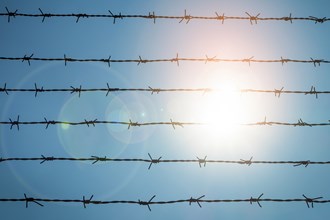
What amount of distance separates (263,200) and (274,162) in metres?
0.36

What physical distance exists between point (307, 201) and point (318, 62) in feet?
4.85

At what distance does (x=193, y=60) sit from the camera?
3760 millimetres

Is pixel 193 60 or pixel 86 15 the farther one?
pixel 86 15

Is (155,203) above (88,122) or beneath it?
beneath

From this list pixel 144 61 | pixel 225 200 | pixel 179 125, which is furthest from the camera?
pixel 144 61

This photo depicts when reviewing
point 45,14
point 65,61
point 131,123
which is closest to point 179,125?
point 131,123

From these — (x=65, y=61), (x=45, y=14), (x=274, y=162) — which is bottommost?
(x=274, y=162)

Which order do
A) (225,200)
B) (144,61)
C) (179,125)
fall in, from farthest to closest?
(144,61) → (179,125) → (225,200)

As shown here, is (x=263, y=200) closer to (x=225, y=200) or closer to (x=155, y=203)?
(x=225, y=200)

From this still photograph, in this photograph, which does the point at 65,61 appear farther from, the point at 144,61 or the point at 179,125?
the point at 179,125

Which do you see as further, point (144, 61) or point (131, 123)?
point (144, 61)

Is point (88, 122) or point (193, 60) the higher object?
point (193, 60)

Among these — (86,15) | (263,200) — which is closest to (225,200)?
(263,200)

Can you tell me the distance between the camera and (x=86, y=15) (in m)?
4.04
